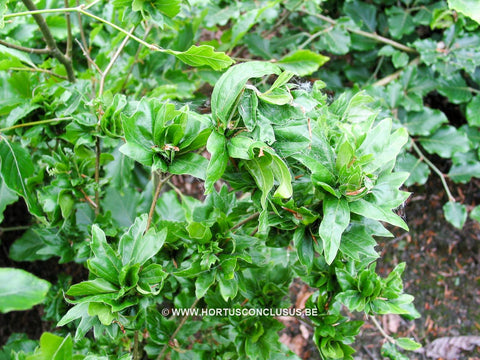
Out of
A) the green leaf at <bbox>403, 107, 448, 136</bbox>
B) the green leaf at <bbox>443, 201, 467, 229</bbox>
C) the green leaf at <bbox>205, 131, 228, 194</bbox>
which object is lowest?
the green leaf at <bbox>443, 201, 467, 229</bbox>

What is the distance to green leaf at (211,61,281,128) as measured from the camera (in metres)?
0.80

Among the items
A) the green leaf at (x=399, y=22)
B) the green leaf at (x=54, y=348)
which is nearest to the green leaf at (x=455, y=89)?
the green leaf at (x=399, y=22)

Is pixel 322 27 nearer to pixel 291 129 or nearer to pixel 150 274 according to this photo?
pixel 291 129

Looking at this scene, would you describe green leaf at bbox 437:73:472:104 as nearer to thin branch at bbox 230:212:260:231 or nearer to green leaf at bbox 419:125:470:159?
green leaf at bbox 419:125:470:159

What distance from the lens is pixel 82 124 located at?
1206 mm

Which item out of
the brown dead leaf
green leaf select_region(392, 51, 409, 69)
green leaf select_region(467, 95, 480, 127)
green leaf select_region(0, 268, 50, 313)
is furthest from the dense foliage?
the brown dead leaf

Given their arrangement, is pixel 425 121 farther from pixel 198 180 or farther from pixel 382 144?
pixel 198 180

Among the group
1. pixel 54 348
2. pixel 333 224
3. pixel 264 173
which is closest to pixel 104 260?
pixel 54 348

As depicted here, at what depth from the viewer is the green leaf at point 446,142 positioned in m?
2.20

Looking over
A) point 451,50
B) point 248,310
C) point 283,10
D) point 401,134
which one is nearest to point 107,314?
point 248,310

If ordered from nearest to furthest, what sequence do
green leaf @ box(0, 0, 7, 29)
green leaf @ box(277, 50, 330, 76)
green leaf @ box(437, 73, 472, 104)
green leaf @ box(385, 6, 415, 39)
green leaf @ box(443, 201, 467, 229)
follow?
1. green leaf @ box(0, 0, 7, 29)
2. green leaf @ box(277, 50, 330, 76)
3. green leaf @ box(443, 201, 467, 229)
4. green leaf @ box(437, 73, 472, 104)
5. green leaf @ box(385, 6, 415, 39)

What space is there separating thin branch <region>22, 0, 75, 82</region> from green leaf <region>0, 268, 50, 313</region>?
977mm

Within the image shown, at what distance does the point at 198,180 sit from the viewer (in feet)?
4.02

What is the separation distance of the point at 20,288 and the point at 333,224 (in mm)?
619
